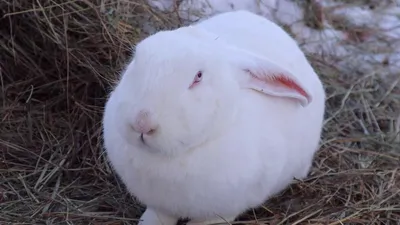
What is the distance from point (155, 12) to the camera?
12.1 feet

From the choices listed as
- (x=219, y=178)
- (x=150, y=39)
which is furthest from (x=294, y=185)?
(x=150, y=39)

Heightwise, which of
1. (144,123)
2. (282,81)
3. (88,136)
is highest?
(144,123)

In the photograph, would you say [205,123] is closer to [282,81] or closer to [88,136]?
[282,81]

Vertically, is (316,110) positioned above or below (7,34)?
above

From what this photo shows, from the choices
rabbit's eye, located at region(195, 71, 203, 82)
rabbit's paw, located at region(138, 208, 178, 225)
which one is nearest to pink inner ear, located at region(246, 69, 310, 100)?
rabbit's eye, located at region(195, 71, 203, 82)

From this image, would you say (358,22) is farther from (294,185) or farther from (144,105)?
(144,105)

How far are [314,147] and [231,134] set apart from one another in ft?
2.25

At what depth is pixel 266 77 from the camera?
8.11 ft

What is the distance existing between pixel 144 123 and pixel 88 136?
1.17 meters

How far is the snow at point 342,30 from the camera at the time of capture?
4.14 meters

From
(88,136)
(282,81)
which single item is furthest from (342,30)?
(282,81)

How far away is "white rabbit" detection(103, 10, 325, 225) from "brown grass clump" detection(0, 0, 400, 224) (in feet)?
1.00

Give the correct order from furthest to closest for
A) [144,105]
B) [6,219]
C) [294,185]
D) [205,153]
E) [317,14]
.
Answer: [317,14] → [294,185] → [6,219] → [205,153] → [144,105]

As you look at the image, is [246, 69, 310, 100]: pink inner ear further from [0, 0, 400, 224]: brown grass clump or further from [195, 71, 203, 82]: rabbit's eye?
[0, 0, 400, 224]: brown grass clump
